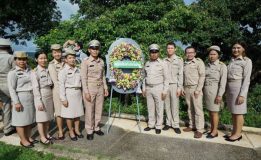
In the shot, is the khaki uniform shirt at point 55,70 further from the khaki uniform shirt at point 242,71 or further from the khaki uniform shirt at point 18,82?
the khaki uniform shirt at point 242,71

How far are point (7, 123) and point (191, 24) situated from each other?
6.73m

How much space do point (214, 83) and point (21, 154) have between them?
3667mm

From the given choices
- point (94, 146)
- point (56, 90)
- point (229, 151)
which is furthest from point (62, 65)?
point (229, 151)

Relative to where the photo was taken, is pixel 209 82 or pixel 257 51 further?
pixel 257 51

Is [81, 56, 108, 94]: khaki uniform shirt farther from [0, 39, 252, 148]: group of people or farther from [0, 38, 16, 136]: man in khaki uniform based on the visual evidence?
[0, 38, 16, 136]: man in khaki uniform

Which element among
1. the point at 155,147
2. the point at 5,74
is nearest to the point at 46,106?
the point at 5,74

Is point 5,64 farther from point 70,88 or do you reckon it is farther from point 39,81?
point 70,88

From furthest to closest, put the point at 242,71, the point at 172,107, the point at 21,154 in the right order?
1. the point at 172,107
2. the point at 242,71
3. the point at 21,154

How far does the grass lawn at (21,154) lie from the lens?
5.05m

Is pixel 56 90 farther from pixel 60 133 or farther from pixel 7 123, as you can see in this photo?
pixel 7 123

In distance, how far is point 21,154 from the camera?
204 inches

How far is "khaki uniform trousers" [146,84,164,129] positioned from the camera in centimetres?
611

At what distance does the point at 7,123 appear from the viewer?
6121mm

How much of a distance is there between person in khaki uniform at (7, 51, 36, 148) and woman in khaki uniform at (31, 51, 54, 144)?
10 centimetres
